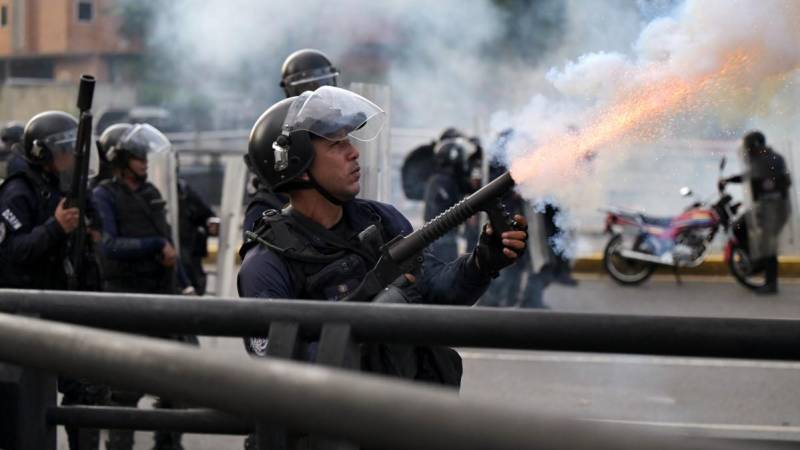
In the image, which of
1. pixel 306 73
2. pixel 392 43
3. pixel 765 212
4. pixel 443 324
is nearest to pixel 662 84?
pixel 443 324

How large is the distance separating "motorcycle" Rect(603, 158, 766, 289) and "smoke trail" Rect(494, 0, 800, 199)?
9.52m

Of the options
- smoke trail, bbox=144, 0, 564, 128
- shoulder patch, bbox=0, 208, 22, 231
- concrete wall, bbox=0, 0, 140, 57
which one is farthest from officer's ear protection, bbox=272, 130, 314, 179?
concrete wall, bbox=0, 0, 140, 57

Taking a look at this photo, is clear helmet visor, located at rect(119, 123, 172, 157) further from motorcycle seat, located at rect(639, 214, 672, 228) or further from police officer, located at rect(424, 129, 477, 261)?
motorcycle seat, located at rect(639, 214, 672, 228)

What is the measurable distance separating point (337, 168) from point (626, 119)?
80 centimetres

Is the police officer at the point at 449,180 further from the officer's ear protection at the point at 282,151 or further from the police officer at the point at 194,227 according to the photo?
the officer's ear protection at the point at 282,151

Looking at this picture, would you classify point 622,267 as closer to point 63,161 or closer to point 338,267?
point 63,161

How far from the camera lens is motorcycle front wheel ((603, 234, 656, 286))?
13828 mm

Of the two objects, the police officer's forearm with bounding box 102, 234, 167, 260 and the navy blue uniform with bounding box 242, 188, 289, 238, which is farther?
the police officer's forearm with bounding box 102, 234, 167, 260

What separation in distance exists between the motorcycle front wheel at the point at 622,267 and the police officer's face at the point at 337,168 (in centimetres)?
1021

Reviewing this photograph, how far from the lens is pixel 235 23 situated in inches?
647

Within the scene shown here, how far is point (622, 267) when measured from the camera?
13984 millimetres

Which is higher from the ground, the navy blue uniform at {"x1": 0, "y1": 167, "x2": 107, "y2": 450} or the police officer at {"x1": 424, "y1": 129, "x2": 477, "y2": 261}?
the navy blue uniform at {"x1": 0, "y1": 167, "x2": 107, "y2": 450}

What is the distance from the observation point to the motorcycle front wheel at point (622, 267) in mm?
13828

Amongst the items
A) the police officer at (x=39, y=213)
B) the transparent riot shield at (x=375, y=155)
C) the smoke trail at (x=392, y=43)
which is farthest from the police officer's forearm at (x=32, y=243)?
the smoke trail at (x=392, y=43)
